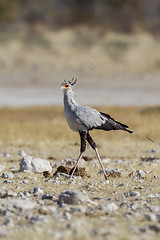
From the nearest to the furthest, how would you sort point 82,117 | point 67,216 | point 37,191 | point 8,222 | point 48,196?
point 8,222
point 67,216
point 48,196
point 37,191
point 82,117

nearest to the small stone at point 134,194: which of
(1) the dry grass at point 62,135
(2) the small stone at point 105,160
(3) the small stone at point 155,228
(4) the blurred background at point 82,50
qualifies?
(3) the small stone at point 155,228

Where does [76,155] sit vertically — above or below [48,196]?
above

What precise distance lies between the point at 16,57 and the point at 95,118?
3204 centimetres

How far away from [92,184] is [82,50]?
3438 centimetres

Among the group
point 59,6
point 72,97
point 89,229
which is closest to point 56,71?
point 59,6

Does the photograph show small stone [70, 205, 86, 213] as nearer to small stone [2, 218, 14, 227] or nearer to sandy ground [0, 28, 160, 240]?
sandy ground [0, 28, 160, 240]

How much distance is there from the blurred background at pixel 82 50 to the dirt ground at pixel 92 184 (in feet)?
34.7

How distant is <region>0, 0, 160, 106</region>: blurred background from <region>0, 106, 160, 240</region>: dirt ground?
10.6 m

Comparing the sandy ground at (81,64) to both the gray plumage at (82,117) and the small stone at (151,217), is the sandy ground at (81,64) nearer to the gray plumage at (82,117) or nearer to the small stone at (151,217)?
the gray plumage at (82,117)

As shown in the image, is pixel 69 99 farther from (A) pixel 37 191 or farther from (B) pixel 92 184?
(A) pixel 37 191

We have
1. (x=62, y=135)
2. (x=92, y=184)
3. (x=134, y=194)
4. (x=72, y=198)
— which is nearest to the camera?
(x=72, y=198)

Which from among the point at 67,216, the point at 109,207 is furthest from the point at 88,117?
the point at 67,216

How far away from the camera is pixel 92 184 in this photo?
609 cm

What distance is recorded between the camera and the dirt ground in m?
4.16
